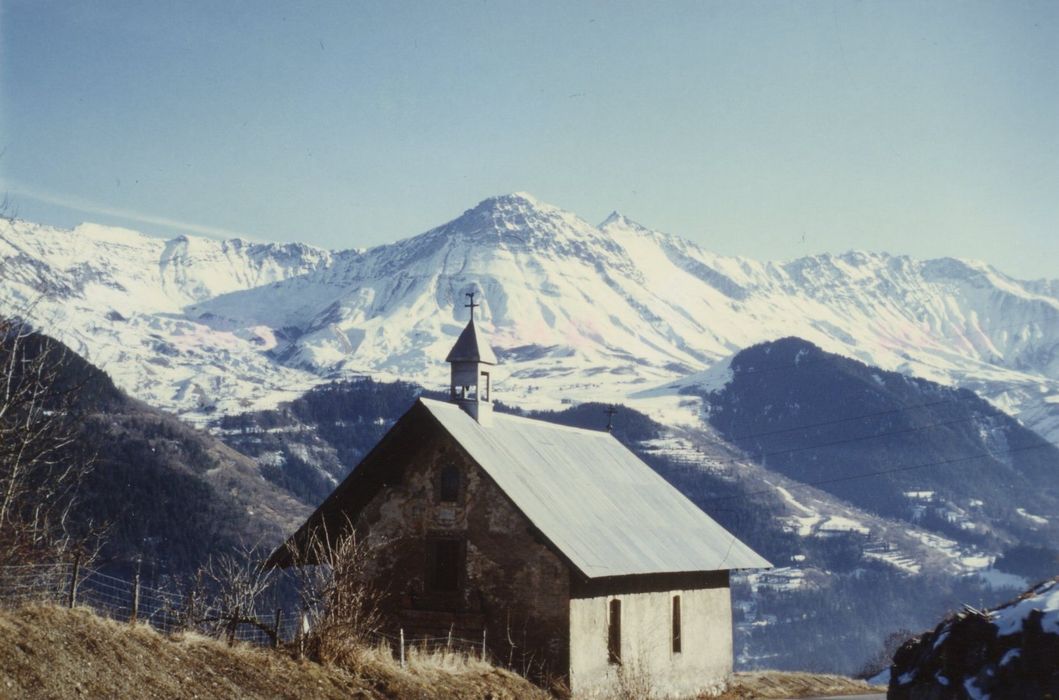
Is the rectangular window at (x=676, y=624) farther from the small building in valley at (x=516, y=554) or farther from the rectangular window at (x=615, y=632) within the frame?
the rectangular window at (x=615, y=632)

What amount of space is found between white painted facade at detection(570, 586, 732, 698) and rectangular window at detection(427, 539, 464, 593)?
4080 millimetres

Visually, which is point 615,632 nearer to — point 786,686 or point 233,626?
point 233,626

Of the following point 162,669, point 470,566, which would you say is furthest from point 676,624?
point 162,669

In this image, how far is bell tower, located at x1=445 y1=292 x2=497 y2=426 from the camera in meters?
45.5

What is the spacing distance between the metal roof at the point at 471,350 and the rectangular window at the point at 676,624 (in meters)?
10.5

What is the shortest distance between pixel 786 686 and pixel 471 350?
20.2m

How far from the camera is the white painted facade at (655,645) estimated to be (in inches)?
1510

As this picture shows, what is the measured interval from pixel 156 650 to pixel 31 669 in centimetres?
366

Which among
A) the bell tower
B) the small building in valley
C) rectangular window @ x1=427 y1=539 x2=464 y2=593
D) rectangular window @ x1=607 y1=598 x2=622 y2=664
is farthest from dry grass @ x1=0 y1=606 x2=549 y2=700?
the bell tower

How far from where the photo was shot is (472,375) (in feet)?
153

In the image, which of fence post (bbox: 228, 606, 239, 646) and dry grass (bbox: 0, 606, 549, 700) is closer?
dry grass (bbox: 0, 606, 549, 700)

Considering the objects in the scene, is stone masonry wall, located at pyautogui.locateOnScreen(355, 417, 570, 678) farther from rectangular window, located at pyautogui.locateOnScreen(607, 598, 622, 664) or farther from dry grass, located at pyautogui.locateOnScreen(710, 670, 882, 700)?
dry grass, located at pyautogui.locateOnScreen(710, 670, 882, 700)

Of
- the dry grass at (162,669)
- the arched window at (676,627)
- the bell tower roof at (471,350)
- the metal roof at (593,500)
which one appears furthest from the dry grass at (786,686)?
the dry grass at (162,669)

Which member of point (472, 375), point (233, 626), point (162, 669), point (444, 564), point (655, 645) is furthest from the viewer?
point (472, 375)
